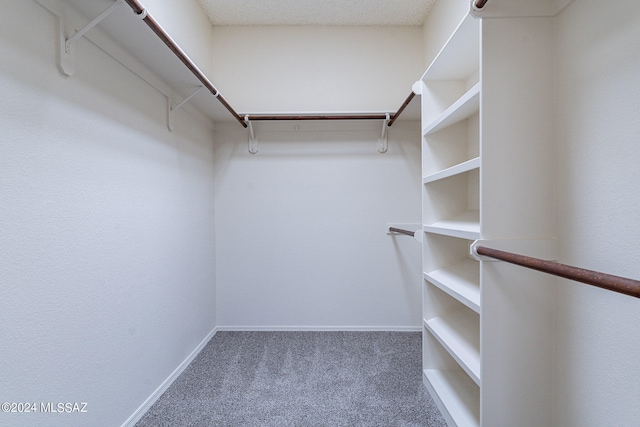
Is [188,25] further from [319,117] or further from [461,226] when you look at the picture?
[461,226]

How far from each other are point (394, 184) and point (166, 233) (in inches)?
69.9

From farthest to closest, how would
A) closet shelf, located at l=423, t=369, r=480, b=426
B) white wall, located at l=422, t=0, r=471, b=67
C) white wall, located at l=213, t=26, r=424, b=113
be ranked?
white wall, located at l=213, t=26, r=424, b=113
white wall, located at l=422, t=0, r=471, b=67
closet shelf, located at l=423, t=369, r=480, b=426

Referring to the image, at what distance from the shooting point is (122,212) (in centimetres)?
125

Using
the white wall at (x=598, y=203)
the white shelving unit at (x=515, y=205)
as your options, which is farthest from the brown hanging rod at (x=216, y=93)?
the white wall at (x=598, y=203)

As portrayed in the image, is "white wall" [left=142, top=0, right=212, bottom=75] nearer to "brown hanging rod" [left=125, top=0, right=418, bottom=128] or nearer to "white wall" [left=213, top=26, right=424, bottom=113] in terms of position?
"white wall" [left=213, top=26, right=424, bottom=113]

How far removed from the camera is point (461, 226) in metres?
1.30

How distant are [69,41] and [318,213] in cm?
178

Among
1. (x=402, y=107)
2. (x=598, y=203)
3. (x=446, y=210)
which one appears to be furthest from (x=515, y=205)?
(x=402, y=107)

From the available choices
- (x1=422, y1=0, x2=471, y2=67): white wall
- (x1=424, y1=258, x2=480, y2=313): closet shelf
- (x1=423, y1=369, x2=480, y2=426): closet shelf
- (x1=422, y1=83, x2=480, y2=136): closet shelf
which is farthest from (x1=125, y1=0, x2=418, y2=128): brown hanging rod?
(x1=423, y1=369, x2=480, y2=426): closet shelf

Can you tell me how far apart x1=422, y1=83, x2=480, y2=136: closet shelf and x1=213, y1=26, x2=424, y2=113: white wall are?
0.93m

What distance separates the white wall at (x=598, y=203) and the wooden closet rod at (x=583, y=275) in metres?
0.26

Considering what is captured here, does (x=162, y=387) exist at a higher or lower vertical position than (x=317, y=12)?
lower

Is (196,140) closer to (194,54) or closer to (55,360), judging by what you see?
(194,54)

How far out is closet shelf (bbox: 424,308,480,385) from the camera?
1131mm
